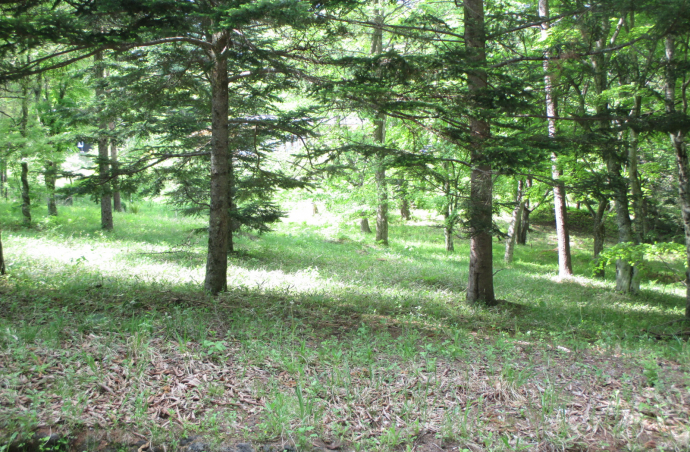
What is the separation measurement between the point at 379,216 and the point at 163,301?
15.6 metres

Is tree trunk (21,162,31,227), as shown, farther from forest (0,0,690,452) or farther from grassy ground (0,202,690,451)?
grassy ground (0,202,690,451)

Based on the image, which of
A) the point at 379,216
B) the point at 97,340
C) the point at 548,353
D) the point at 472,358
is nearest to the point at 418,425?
the point at 472,358

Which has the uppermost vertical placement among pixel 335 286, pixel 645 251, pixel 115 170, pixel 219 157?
pixel 219 157

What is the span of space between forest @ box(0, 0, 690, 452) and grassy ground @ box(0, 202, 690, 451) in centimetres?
3

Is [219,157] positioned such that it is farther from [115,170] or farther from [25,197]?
[25,197]

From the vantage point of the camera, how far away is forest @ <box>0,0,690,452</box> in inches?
162

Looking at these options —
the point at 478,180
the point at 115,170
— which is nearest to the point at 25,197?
the point at 115,170

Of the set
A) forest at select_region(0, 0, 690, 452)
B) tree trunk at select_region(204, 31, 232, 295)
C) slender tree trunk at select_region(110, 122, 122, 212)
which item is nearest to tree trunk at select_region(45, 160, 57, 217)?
forest at select_region(0, 0, 690, 452)

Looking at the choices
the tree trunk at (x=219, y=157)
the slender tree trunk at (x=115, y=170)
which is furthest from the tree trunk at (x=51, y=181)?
the tree trunk at (x=219, y=157)

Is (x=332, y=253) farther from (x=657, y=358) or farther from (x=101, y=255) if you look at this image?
(x=657, y=358)

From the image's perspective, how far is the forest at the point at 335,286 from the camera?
13.5 ft

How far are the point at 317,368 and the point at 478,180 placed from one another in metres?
5.54

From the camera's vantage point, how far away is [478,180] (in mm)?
8750

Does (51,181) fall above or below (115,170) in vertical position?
above
